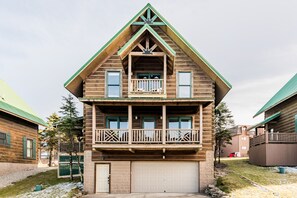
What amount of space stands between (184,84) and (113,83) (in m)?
4.82

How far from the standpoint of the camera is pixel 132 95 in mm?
21438

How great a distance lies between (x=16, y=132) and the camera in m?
30.2

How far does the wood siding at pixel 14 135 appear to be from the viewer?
1097 inches

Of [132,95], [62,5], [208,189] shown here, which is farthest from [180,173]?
[62,5]

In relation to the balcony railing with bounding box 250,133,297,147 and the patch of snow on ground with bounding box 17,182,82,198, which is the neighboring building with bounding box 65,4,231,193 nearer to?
the patch of snow on ground with bounding box 17,182,82,198

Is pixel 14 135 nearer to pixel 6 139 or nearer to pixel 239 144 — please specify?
pixel 6 139

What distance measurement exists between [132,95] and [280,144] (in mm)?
12910

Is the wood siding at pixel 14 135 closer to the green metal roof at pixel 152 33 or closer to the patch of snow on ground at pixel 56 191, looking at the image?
the patch of snow on ground at pixel 56 191

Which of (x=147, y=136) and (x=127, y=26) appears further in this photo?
(x=127, y=26)

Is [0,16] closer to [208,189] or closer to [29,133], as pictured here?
[29,133]

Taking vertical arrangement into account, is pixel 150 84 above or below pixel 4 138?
above

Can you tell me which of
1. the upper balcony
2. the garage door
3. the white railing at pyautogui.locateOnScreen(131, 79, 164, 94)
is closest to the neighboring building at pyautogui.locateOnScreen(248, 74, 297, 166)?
the garage door

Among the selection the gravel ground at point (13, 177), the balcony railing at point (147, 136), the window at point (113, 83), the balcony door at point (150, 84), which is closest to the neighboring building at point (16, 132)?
the gravel ground at point (13, 177)

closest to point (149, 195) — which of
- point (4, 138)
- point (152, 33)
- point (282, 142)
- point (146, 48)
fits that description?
point (146, 48)
